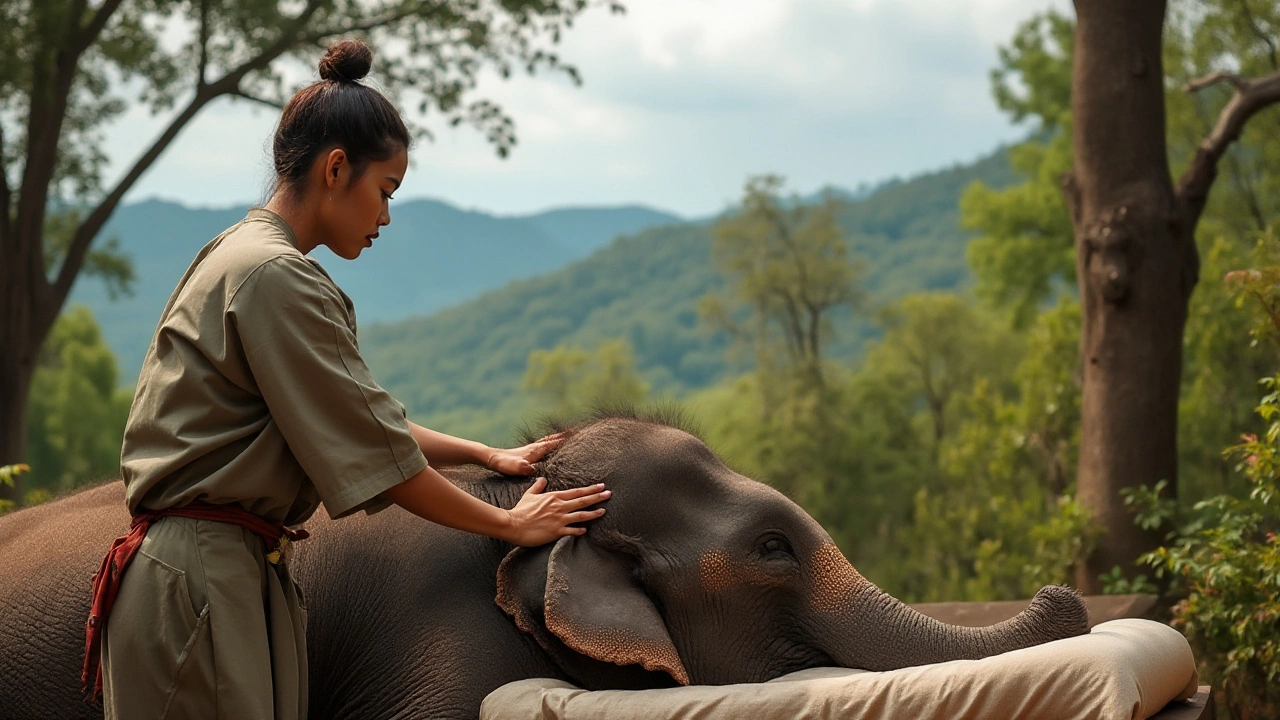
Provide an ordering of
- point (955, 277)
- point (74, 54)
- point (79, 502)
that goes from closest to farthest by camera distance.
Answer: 1. point (79, 502)
2. point (74, 54)
3. point (955, 277)

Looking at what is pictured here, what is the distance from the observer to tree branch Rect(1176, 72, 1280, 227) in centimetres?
733

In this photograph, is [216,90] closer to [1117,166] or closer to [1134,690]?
[1117,166]

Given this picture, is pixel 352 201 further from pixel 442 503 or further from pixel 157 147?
pixel 157 147

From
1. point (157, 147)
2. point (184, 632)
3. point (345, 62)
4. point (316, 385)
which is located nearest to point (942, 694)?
point (316, 385)

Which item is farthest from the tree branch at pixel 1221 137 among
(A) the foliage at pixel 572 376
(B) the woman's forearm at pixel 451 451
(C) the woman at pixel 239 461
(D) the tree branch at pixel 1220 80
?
(A) the foliage at pixel 572 376

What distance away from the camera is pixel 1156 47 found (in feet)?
23.5

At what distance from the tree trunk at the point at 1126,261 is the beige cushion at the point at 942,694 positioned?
426 cm

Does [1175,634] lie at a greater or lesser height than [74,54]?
lesser

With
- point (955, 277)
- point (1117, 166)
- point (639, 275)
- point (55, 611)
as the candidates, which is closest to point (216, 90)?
point (1117, 166)

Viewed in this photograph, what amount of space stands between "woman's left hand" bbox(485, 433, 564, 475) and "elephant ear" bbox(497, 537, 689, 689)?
0.34m

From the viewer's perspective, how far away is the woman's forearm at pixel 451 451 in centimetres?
376

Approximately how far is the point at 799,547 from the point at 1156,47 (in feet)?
15.6

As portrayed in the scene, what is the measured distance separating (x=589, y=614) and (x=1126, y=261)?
480 cm

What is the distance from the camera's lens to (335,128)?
2.98m
